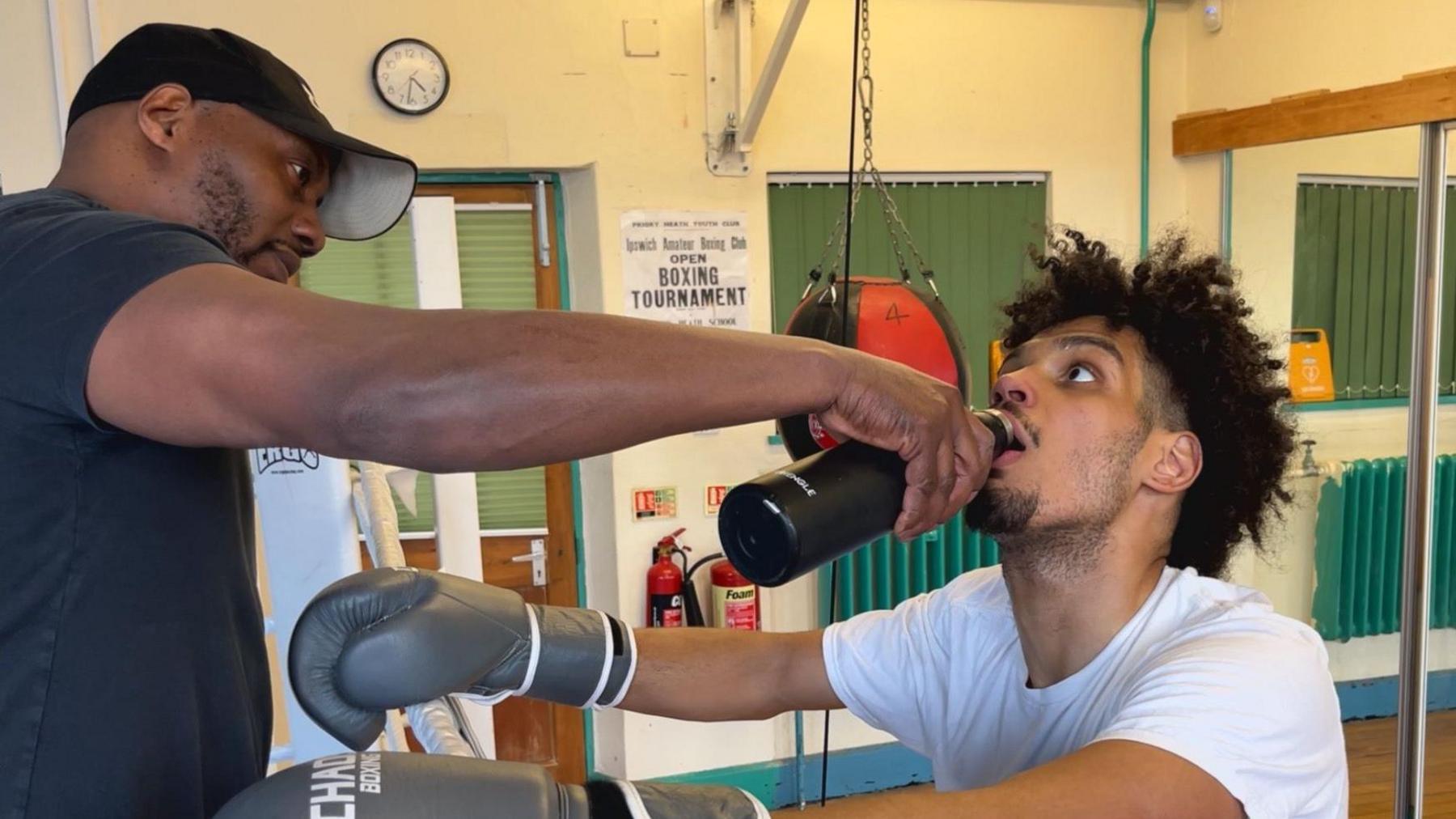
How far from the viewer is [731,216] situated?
4.19 m

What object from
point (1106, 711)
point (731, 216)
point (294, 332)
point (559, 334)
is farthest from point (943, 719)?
point (731, 216)

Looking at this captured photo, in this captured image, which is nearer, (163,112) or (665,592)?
(163,112)

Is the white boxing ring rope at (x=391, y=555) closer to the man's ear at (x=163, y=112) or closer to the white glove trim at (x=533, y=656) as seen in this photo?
the white glove trim at (x=533, y=656)

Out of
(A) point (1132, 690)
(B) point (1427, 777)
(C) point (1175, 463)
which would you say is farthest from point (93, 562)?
(B) point (1427, 777)

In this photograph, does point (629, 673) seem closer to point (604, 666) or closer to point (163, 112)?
point (604, 666)

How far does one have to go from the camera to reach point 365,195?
5.34 feet

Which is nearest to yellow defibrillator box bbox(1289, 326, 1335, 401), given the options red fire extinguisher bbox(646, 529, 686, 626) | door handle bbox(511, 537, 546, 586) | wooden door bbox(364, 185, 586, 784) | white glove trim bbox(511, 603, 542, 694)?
red fire extinguisher bbox(646, 529, 686, 626)

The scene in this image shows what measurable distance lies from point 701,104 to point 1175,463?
279cm

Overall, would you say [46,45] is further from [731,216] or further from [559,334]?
[559,334]

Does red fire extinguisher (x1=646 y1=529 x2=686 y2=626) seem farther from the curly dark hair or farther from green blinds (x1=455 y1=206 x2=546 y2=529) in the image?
the curly dark hair

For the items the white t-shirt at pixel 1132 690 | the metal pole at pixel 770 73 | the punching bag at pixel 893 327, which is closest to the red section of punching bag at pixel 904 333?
the punching bag at pixel 893 327

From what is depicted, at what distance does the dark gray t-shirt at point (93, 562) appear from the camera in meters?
0.91

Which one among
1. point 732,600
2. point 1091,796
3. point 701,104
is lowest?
point 732,600

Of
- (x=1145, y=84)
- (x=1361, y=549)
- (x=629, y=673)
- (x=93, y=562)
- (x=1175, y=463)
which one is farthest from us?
(x=1145, y=84)
